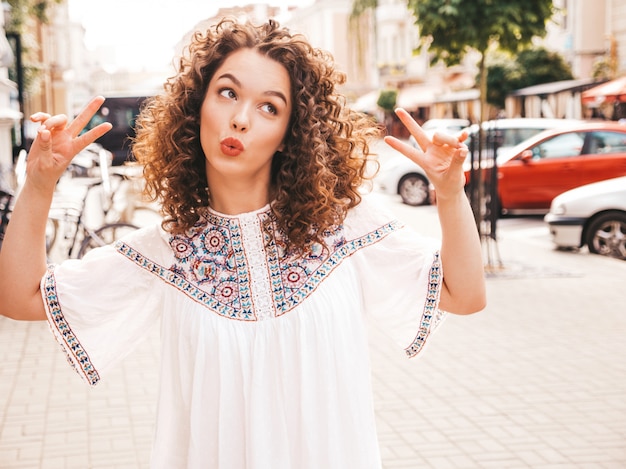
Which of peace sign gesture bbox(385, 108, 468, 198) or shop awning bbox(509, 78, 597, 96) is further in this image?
shop awning bbox(509, 78, 597, 96)

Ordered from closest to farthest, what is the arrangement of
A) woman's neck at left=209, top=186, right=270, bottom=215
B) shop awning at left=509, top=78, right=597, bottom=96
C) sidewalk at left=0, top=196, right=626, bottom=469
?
woman's neck at left=209, top=186, right=270, bottom=215 < sidewalk at left=0, top=196, right=626, bottom=469 < shop awning at left=509, top=78, right=597, bottom=96

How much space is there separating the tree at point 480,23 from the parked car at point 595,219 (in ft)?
4.19

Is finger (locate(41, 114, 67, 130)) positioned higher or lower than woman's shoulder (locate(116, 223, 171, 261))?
higher

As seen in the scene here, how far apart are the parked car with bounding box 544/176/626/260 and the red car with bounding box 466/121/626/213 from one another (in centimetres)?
271

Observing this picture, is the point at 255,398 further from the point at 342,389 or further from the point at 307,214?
the point at 307,214

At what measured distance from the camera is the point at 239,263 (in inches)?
86.5

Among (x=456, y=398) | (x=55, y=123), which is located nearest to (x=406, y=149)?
(x=55, y=123)

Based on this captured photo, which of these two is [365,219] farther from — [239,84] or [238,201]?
[239,84]

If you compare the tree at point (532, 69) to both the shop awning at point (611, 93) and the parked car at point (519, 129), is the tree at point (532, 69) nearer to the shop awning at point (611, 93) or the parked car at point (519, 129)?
the shop awning at point (611, 93)

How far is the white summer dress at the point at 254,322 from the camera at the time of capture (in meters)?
2.08

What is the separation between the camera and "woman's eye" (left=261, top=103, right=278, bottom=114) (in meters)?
2.14

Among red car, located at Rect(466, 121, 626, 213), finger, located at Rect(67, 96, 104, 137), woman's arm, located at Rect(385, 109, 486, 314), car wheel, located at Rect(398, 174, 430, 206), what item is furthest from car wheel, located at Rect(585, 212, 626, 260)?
finger, located at Rect(67, 96, 104, 137)

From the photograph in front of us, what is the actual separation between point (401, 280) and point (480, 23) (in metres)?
7.98

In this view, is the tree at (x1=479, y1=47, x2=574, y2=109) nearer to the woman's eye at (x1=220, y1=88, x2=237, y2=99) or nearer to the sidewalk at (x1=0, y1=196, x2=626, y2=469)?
the sidewalk at (x1=0, y1=196, x2=626, y2=469)
